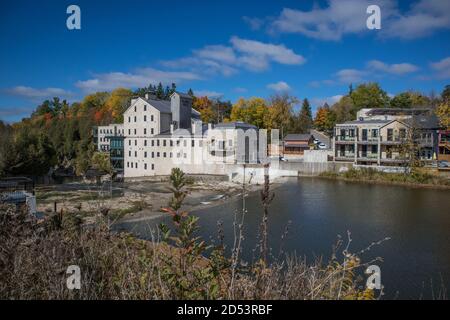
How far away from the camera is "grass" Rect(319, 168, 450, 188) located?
104 feet

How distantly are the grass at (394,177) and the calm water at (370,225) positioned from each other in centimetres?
287

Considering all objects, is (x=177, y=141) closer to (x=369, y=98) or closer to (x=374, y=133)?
(x=374, y=133)

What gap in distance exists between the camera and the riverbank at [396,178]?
31422mm

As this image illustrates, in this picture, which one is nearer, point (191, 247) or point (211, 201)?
point (191, 247)

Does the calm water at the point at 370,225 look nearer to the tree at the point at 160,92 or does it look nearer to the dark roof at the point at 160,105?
the dark roof at the point at 160,105

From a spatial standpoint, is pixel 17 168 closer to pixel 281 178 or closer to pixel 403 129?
pixel 281 178

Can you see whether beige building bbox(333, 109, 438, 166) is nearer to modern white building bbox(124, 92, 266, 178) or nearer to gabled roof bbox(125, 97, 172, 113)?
modern white building bbox(124, 92, 266, 178)

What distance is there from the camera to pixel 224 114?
68125mm

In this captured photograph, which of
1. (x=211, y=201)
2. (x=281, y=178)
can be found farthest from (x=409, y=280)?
(x=281, y=178)

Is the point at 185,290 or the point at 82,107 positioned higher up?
the point at 82,107

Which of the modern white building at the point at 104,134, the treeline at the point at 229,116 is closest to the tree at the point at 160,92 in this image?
the treeline at the point at 229,116

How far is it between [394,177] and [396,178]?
0.73 ft

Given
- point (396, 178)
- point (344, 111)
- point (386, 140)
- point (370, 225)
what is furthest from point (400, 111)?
point (370, 225)
